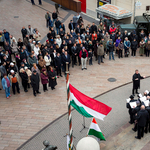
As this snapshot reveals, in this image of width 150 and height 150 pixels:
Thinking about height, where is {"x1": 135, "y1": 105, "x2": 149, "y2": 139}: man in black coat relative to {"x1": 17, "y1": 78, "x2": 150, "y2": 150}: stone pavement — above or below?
above

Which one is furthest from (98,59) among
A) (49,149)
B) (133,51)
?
(49,149)

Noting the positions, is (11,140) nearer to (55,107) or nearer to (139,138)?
(55,107)

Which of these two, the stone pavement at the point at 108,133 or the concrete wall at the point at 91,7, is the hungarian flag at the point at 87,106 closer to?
the stone pavement at the point at 108,133

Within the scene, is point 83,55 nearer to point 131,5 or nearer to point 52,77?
point 52,77

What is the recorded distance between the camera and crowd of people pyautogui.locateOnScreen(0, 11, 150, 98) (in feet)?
44.9

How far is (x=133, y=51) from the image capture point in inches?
741

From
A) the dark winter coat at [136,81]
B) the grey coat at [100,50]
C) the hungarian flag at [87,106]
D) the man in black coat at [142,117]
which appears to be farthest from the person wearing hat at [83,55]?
the hungarian flag at [87,106]

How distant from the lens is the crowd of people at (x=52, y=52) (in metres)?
13.7

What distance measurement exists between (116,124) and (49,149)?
5.22m

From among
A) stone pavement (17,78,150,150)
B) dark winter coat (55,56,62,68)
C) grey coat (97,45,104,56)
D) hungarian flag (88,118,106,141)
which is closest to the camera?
hungarian flag (88,118,106,141)

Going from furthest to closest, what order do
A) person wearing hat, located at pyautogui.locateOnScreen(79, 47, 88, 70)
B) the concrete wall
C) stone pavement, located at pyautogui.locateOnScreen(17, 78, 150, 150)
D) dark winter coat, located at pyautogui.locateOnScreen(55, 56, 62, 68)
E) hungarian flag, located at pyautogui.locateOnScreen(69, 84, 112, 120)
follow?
the concrete wall → person wearing hat, located at pyautogui.locateOnScreen(79, 47, 88, 70) → dark winter coat, located at pyautogui.locateOnScreen(55, 56, 62, 68) → stone pavement, located at pyautogui.locateOnScreen(17, 78, 150, 150) → hungarian flag, located at pyautogui.locateOnScreen(69, 84, 112, 120)

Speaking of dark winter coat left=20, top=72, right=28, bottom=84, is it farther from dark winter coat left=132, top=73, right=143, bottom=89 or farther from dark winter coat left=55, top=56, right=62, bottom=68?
dark winter coat left=132, top=73, right=143, bottom=89

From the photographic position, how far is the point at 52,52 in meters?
16.1

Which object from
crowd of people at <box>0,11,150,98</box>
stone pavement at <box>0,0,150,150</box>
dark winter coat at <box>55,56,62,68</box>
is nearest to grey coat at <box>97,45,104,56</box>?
crowd of people at <box>0,11,150,98</box>
